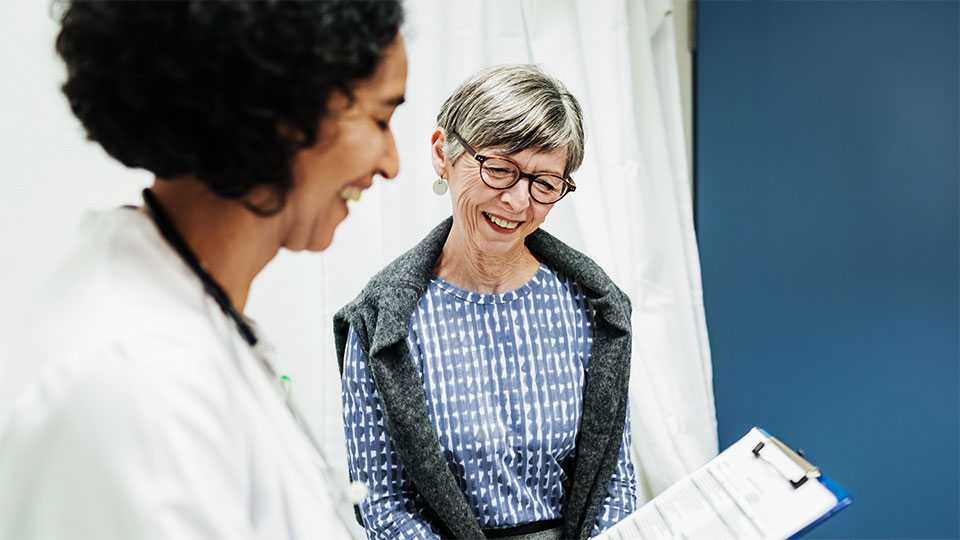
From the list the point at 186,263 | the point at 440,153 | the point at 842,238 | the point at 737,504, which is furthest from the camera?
the point at 842,238

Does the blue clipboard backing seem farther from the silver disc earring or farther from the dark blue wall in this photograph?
the dark blue wall

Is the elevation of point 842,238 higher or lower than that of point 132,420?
higher

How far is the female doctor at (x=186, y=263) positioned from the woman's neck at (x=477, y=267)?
609 mm

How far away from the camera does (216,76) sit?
0.49m

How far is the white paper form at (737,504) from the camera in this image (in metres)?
0.89

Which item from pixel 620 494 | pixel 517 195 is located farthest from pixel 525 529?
pixel 517 195

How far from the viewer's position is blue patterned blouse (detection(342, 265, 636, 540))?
115 centimetres

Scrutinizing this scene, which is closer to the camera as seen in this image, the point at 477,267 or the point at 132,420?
the point at 132,420

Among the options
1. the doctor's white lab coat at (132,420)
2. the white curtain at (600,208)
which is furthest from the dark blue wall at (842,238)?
the doctor's white lab coat at (132,420)

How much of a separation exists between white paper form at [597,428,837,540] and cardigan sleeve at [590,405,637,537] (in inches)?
7.9

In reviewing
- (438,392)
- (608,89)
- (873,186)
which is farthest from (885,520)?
(438,392)

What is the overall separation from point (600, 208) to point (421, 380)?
757 mm

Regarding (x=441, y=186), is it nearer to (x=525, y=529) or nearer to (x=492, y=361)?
(x=492, y=361)

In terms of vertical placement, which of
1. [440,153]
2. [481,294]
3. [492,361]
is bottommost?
[492,361]
